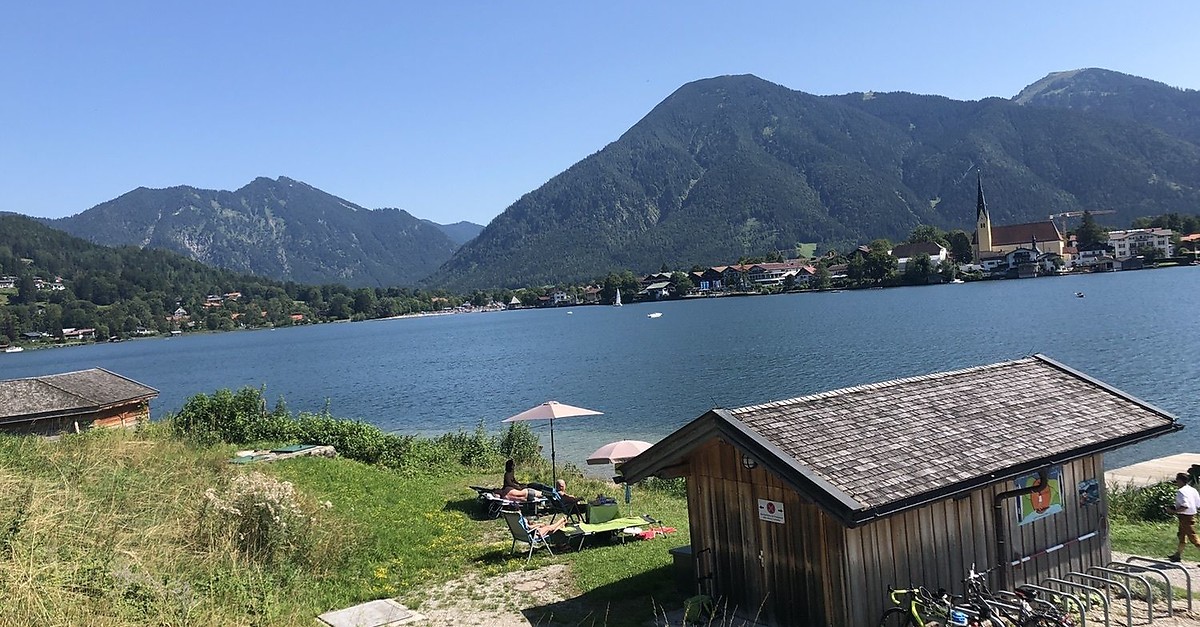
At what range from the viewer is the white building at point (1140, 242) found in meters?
145

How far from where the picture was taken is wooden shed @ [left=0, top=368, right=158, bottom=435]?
20.1m

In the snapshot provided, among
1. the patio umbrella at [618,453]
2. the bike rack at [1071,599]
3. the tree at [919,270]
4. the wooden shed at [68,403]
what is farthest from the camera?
the tree at [919,270]

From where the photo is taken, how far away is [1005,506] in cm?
845

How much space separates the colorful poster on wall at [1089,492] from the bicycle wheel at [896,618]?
133 inches

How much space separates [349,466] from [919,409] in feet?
45.4

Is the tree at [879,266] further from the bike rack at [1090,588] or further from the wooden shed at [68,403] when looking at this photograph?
the bike rack at [1090,588]

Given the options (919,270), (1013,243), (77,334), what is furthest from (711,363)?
(77,334)

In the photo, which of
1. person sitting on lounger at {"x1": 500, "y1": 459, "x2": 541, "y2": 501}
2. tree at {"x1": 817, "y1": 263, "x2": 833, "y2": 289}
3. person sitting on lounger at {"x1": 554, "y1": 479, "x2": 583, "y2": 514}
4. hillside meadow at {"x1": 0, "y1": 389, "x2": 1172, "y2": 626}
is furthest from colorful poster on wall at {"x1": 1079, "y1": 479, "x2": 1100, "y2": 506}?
tree at {"x1": 817, "y1": 263, "x2": 833, "y2": 289}

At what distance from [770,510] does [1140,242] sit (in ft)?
583

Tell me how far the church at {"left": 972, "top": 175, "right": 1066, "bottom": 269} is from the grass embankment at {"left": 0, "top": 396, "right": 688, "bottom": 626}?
167241 mm

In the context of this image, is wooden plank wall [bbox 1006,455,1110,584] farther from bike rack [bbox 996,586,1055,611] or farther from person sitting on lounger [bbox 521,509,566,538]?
person sitting on lounger [bbox 521,509,566,538]

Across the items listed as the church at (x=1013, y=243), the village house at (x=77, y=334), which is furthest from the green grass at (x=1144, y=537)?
the village house at (x=77, y=334)

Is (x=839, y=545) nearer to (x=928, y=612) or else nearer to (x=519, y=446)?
(x=928, y=612)

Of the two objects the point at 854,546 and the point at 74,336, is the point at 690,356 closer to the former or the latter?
the point at 854,546
